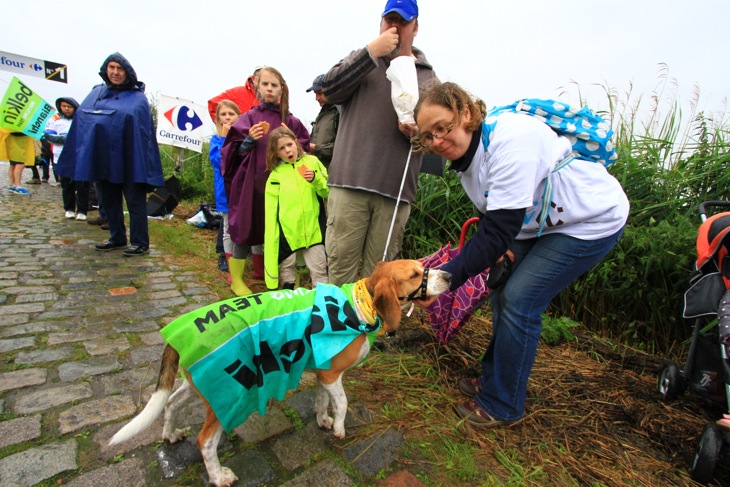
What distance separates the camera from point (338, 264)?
322 centimetres

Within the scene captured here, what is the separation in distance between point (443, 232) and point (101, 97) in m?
5.12

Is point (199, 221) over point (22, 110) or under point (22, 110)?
under

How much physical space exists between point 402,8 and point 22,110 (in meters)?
10.5

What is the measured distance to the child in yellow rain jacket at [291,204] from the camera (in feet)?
12.3

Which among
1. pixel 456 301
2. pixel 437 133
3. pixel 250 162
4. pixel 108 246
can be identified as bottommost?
pixel 108 246

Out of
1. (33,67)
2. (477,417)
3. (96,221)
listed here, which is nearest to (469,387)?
(477,417)

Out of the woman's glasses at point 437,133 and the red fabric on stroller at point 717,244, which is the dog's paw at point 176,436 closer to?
the woman's glasses at point 437,133

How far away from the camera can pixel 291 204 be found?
12.3 feet

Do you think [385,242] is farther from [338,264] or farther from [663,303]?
[663,303]

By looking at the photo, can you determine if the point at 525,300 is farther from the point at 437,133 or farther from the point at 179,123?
the point at 179,123

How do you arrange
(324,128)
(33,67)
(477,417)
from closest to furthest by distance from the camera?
(477,417) < (324,128) < (33,67)

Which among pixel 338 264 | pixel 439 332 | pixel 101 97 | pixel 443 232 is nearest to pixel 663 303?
pixel 439 332

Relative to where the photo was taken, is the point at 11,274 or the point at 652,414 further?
the point at 11,274

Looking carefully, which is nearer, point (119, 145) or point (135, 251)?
point (119, 145)
